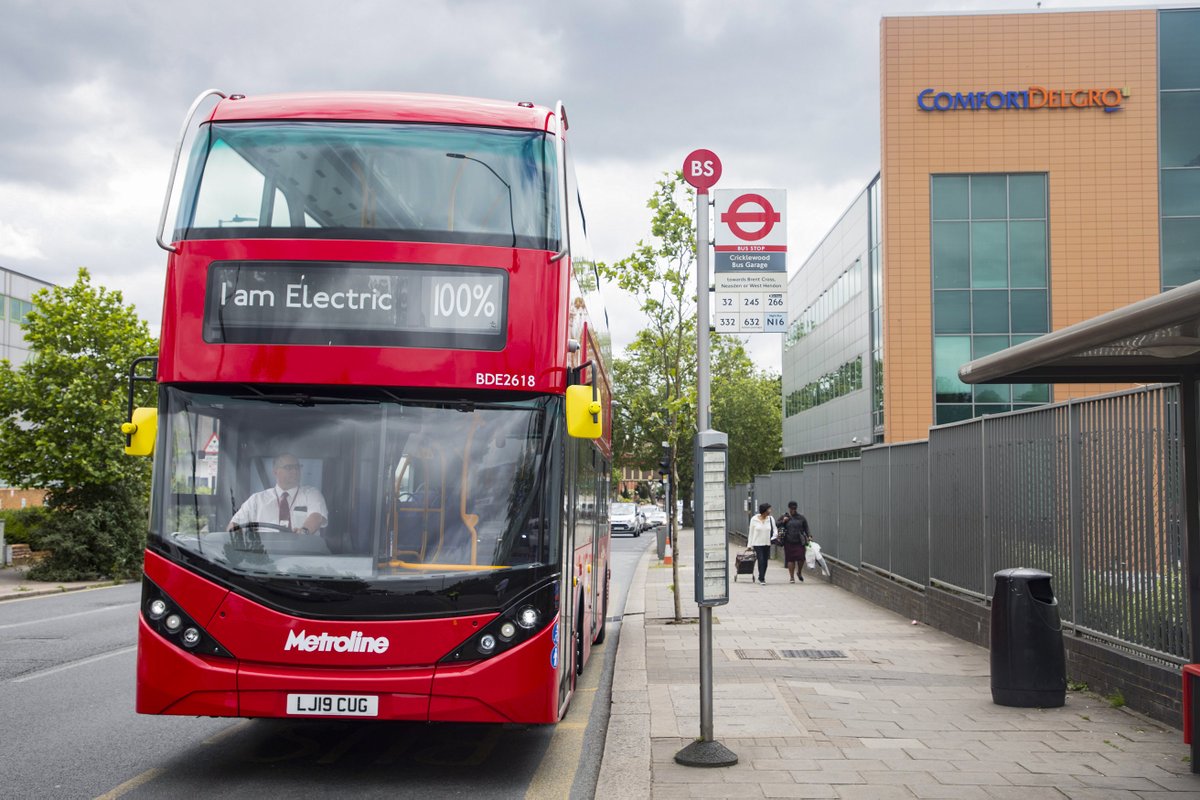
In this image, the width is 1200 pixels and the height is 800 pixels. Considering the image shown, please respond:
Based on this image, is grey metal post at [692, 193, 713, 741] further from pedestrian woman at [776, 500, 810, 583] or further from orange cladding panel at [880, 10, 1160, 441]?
orange cladding panel at [880, 10, 1160, 441]

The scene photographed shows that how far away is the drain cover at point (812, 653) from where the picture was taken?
41.7 ft

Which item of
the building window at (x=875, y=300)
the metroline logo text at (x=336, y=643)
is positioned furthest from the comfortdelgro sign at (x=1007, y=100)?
the metroline logo text at (x=336, y=643)

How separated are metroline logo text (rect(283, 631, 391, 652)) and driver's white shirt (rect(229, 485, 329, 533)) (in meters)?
0.64

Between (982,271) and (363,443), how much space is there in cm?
3425

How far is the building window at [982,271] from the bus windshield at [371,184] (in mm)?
32636

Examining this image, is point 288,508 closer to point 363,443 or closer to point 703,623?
point 363,443

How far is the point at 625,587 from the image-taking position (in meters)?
25.5

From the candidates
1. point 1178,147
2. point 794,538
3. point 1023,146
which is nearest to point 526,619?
point 794,538

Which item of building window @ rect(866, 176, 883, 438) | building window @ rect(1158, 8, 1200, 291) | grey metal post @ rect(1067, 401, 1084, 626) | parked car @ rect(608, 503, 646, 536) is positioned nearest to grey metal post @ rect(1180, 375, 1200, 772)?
grey metal post @ rect(1067, 401, 1084, 626)

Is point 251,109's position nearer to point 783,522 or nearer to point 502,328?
point 502,328

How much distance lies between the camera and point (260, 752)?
318 inches

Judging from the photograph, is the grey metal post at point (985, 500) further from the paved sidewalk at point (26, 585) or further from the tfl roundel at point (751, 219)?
the paved sidewalk at point (26, 585)

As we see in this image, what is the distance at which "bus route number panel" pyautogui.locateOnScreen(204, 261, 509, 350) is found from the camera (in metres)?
7.18

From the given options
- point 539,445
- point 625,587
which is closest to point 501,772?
point 539,445
